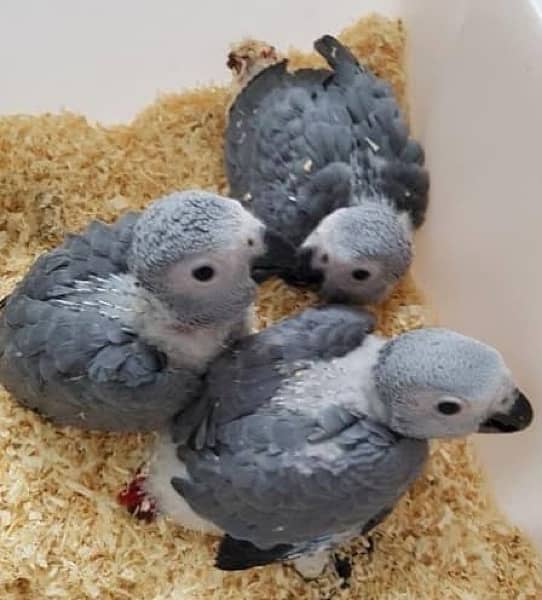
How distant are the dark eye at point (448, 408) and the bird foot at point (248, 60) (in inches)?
26.8

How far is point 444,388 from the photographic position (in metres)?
1.12

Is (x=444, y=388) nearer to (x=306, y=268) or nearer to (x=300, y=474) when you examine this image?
(x=300, y=474)

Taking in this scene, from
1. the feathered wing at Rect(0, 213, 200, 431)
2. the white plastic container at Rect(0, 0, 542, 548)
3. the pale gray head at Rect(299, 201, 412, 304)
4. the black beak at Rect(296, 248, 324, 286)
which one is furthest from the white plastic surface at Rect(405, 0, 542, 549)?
the feathered wing at Rect(0, 213, 200, 431)

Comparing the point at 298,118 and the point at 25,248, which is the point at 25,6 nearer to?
the point at 25,248

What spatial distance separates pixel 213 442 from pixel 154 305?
0.18 meters

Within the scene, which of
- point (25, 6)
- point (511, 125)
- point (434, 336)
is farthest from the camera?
point (25, 6)

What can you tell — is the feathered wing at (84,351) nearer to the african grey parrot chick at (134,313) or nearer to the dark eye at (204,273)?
the african grey parrot chick at (134,313)

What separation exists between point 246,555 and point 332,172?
1.72 feet

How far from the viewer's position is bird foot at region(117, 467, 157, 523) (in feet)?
4.50

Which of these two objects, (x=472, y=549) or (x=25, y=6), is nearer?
(x=472, y=549)

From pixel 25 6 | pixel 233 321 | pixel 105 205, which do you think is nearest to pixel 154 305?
pixel 233 321

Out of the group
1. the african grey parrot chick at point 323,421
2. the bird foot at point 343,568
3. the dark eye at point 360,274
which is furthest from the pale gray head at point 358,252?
the bird foot at point 343,568

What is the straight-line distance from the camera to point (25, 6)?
1.71 m

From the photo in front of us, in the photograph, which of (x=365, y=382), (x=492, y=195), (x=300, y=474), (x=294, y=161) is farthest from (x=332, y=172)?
(x=300, y=474)
